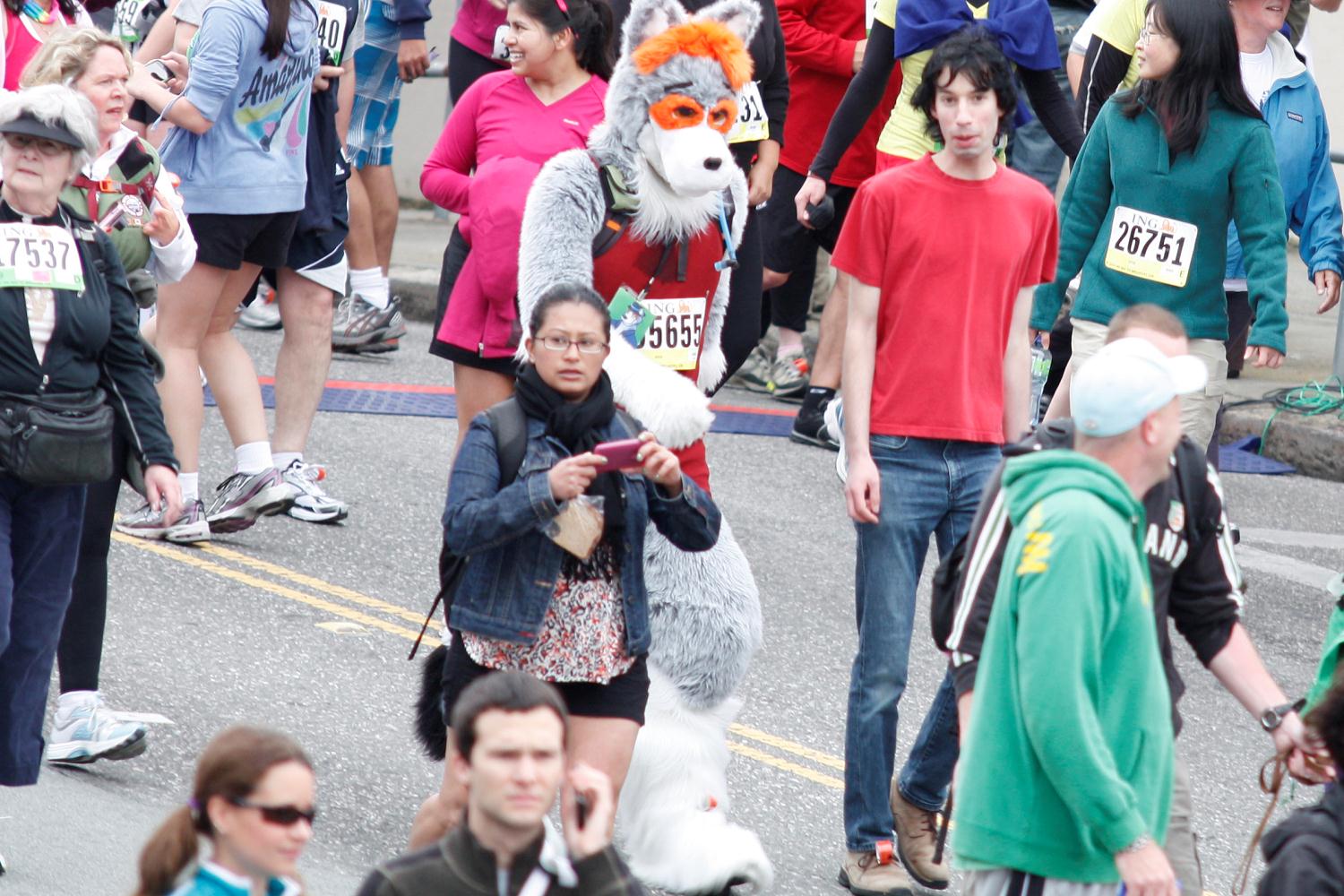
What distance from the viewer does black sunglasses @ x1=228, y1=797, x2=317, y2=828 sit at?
107 inches

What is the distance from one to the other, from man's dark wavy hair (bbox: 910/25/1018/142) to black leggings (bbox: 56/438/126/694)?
217cm

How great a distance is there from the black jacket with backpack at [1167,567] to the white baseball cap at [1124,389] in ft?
0.57

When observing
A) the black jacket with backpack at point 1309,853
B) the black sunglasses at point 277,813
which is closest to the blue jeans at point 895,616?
the black jacket with backpack at point 1309,853

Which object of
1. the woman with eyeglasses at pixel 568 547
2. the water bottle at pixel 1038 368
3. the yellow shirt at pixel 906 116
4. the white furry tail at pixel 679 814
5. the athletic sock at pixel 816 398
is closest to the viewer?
the woman with eyeglasses at pixel 568 547

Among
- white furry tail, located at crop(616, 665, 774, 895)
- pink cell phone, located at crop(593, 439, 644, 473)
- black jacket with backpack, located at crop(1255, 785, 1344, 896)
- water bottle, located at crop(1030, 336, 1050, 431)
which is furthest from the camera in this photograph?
water bottle, located at crop(1030, 336, 1050, 431)

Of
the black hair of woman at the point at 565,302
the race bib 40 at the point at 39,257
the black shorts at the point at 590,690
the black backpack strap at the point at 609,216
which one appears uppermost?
the black backpack strap at the point at 609,216

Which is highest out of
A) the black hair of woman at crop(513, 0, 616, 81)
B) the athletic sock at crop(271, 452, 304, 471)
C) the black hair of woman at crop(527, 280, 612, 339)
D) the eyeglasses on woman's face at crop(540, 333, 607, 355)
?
the black hair of woman at crop(513, 0, 616, 81)

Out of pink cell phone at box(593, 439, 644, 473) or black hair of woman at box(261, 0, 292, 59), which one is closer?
pink cell phone at box(593, 439, 644, 473)

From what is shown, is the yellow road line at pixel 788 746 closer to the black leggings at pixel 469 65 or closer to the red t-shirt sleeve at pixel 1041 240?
the red t-shirt sleeve at pixel 1041 240

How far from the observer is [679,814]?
4.66 metres

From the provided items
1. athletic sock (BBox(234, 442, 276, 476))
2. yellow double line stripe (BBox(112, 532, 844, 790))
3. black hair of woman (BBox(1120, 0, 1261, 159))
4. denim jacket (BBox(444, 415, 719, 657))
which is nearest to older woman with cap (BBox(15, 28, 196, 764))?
denim jacket (BBox(444, 415, 719, 657))

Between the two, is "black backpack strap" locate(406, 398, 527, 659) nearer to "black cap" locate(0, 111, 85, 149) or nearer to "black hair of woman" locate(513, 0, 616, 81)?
"black cap" locate(0, 111, 85, 149)

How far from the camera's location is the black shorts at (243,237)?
699 cm

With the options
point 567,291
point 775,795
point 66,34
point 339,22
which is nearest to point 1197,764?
point 775,795
